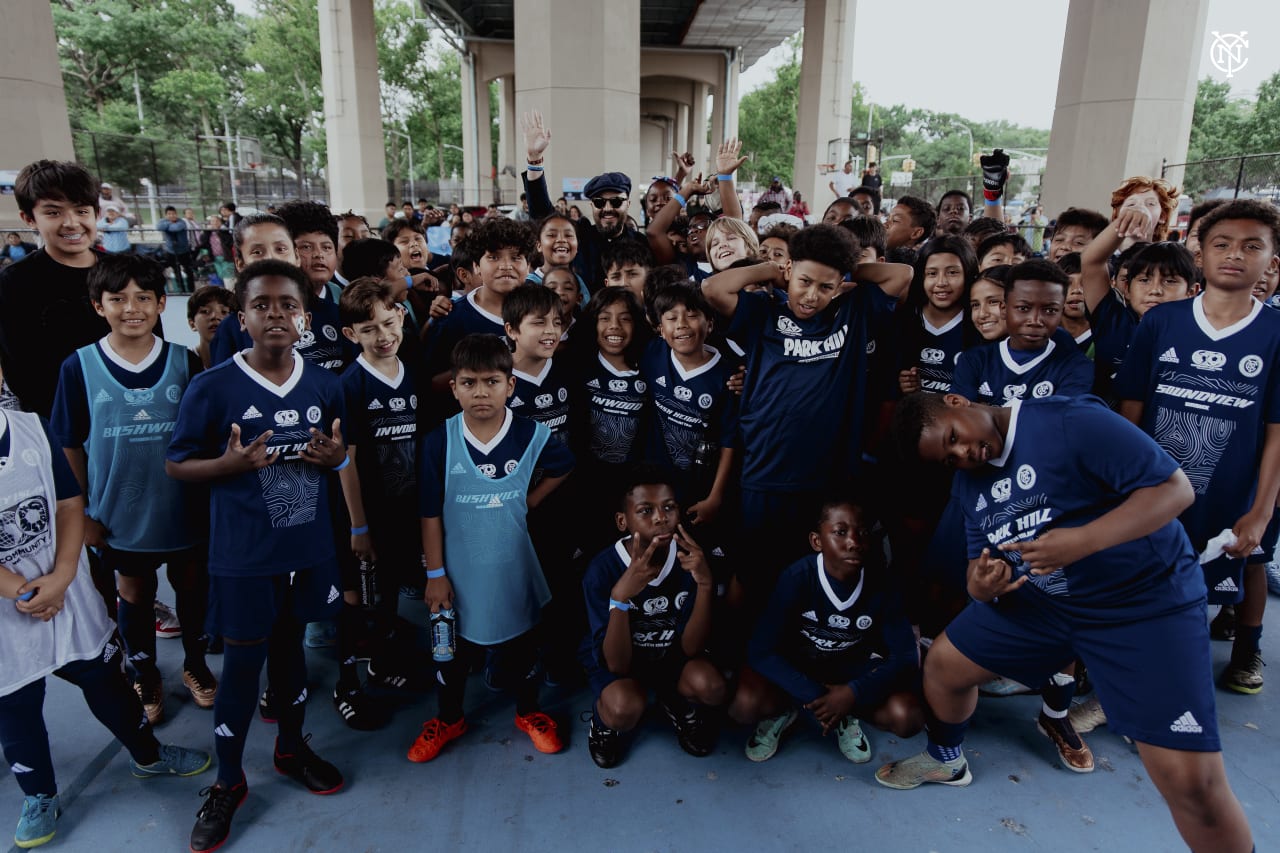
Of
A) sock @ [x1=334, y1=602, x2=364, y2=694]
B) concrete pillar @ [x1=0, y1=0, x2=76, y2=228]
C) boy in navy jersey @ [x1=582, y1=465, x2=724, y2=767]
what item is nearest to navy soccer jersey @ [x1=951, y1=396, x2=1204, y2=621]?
boy in navy jersey @ [x1=582, y1=465, x2=724, y2=767]

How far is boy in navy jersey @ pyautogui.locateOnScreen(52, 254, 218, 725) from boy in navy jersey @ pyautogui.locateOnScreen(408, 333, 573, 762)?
80 cm

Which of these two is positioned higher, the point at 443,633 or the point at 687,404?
the point at 687,404

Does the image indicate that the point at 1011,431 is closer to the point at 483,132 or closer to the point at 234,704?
the point at 234,704

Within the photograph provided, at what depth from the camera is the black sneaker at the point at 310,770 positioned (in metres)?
2.30

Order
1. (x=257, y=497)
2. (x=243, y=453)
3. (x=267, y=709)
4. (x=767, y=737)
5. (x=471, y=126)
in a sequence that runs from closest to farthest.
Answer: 1. (x=243, y=453)
2. (x=257, y=497)
3. (x=767, y=737)
4. (x=267, y=709)
5. (x=471, y=126)

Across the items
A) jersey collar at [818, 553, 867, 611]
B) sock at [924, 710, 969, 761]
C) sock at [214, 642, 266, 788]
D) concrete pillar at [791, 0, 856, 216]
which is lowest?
sock at [924, 710, 969, 761]

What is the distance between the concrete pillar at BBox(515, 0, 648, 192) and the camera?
7.54m

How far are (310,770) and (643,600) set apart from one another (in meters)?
1.21

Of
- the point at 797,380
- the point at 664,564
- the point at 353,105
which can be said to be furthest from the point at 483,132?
the point at 664,564

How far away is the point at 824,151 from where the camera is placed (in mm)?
16969

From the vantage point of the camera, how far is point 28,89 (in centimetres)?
773

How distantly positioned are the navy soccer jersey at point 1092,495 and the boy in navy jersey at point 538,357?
158 centimetres

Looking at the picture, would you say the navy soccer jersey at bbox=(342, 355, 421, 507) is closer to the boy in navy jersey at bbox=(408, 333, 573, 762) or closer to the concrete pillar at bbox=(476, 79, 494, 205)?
the boy in navy jersey at bbox=(408, 333, 573, 762)

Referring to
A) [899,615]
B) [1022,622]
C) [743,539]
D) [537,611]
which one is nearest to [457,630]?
[537,611]
